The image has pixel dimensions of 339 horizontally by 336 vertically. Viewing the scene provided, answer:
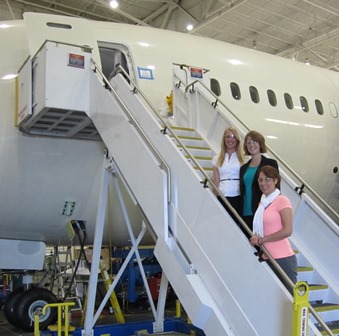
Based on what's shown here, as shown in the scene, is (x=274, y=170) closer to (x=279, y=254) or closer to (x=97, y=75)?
(x=279, y=254)

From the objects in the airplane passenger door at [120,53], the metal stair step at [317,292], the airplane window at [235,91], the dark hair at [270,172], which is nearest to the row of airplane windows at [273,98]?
the airplane window at [235,91]

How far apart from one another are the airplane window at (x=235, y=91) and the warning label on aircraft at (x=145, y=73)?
57.5 inches

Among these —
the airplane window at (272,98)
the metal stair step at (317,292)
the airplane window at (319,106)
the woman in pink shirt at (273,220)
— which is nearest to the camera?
the woman in pink shirt at (273,220)

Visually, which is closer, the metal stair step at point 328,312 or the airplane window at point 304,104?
the metal stair step at point 328,312

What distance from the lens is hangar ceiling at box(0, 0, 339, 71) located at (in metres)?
17.5

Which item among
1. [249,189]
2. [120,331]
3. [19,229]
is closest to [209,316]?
[249,189]

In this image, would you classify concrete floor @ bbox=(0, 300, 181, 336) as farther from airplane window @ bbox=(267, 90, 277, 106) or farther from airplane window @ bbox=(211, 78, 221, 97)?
airplane window @ bbox=(267, 90, 277, 106)

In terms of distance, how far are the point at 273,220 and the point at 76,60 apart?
11.2 ft

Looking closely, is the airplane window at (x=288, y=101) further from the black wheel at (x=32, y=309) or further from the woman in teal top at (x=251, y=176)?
the black wheel at (x=32, y=309)

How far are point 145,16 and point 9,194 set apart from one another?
45.9 feet

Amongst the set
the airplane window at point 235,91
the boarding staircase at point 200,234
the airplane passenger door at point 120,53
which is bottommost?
the boarding staircase at point 200,234

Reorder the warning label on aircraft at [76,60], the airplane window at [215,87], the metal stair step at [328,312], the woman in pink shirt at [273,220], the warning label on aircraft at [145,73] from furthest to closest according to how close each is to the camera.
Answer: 1. the airplane window at [215,87]
2. the warning label on aircraft at [145,73]
3. the warning label on aircraft at [76,60]
4. the metal stair step at [328,312]
5. the woman in pink shirt at [273,220]

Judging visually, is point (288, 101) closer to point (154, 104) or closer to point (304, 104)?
point (304, 104)

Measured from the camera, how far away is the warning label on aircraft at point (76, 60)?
6180 mm
